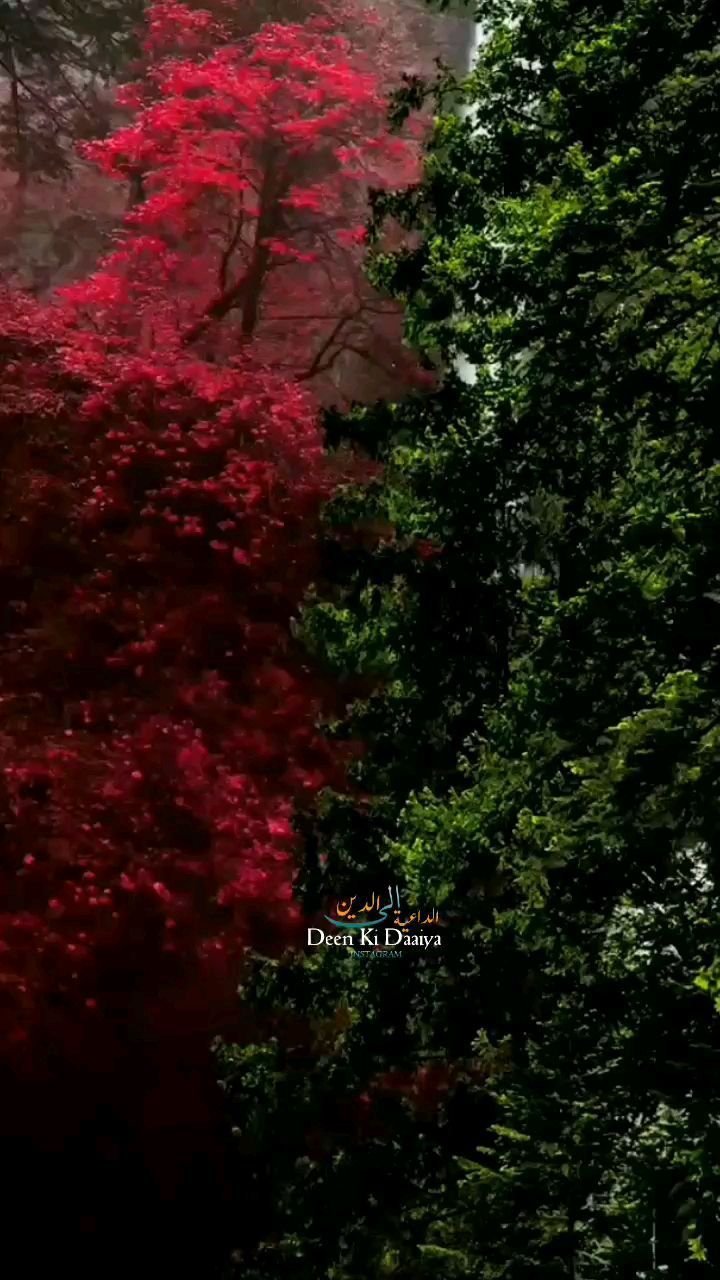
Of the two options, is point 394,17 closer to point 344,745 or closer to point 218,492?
point 218,492

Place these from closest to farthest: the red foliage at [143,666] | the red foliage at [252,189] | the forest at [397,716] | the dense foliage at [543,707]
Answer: the dense foliage at [543,707]
the forest at [397,716]
the red foliage at [143,666]
the red foliage at [252,189]

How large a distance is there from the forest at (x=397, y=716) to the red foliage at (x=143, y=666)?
0.04m

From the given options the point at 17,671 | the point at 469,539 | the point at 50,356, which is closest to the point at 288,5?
the point at 50,356

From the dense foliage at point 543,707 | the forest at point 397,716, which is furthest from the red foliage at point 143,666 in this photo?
the dense foliage at point 543,707

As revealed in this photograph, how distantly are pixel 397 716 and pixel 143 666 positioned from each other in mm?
3719

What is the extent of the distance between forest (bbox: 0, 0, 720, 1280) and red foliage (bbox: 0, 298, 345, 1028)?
36 mm

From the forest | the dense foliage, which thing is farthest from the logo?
the dense foliage

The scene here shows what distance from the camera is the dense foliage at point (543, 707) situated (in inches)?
176

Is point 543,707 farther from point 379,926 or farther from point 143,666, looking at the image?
point 143,666

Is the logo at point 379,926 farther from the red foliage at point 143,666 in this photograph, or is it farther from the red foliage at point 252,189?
the red foliage at point 252,189

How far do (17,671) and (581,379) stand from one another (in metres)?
6.19

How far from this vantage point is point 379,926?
802 centimetres

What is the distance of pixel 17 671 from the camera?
31.5 feet

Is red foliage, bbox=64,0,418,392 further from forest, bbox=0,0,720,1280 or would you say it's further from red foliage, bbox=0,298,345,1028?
red foliage, bbox=0,298,345,1028
